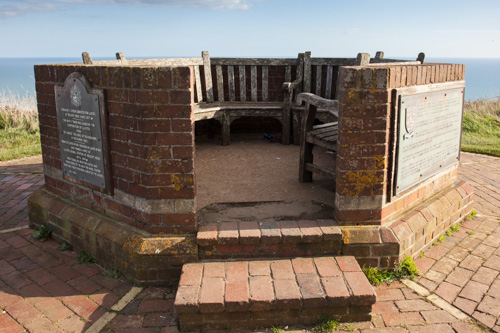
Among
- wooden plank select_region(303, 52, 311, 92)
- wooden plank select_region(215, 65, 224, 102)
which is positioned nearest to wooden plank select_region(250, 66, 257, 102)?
wooden plank select_region(215, 65, 224, 102)

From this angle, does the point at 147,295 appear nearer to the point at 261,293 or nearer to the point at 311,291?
the point at 261,293

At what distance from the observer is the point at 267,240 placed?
3.32 metres

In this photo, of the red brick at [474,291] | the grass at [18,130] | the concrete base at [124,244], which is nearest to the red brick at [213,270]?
the concrete base at [124,244]

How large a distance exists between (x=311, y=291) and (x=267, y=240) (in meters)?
0.55

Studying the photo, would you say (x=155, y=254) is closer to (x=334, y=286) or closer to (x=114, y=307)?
(x=114, y=307)

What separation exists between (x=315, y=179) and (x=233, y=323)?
2317 mm

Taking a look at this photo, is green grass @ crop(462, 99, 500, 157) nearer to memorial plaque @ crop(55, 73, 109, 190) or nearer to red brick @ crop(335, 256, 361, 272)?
red brick @ crop(335, 256, 361, 272)

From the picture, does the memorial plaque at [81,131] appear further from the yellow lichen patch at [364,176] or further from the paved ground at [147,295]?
the yellow lichen patch at [364,176]

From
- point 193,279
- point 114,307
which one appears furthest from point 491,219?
point 114,307

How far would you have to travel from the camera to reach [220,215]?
3760 mm

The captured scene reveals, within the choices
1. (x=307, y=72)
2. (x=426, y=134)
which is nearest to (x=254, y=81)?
(x=307, y=72)

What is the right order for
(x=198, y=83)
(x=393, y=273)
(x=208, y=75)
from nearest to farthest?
1. (x=393, y=273)
2. (x=198, y=83)
3. (x=208, y=75)

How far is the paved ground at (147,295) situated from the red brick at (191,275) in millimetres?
248

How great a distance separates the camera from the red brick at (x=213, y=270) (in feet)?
10.3
